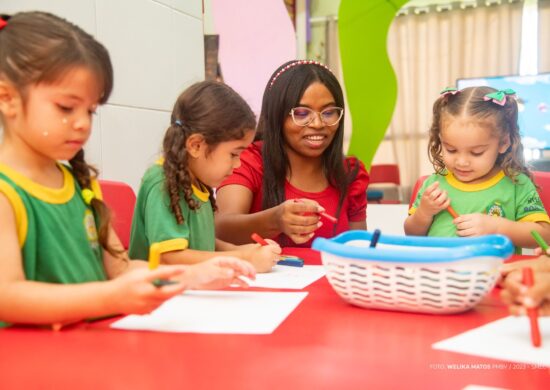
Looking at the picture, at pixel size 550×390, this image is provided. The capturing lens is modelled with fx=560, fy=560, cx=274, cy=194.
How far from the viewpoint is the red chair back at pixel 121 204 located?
1392 mm

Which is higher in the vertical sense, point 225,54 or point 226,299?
point 225,54

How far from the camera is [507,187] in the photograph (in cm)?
139

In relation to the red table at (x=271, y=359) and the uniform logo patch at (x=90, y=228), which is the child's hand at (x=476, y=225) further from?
the uniform logo patch at (x=90, y=228)

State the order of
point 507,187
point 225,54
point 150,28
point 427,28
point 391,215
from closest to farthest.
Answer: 1. point 507,187
2. point 150,28
3. point 225,54
4. point 391,215
5. point 427,28

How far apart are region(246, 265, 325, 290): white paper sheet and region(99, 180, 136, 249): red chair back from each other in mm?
479

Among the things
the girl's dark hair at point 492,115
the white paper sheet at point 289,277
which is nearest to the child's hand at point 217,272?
the white paper sheet at point 289,277

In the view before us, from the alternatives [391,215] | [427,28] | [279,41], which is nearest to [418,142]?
[427,28]

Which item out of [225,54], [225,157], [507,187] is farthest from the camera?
[225,54]

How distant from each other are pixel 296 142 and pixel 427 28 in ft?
11.3

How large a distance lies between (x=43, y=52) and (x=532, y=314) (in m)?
0.68

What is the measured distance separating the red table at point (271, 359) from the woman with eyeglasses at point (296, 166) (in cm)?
74

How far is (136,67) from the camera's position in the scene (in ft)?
6.36

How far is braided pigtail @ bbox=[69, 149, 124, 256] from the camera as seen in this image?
873 millimetres

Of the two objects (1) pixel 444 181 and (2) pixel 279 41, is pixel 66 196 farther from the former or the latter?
(2) pixel 279 41
